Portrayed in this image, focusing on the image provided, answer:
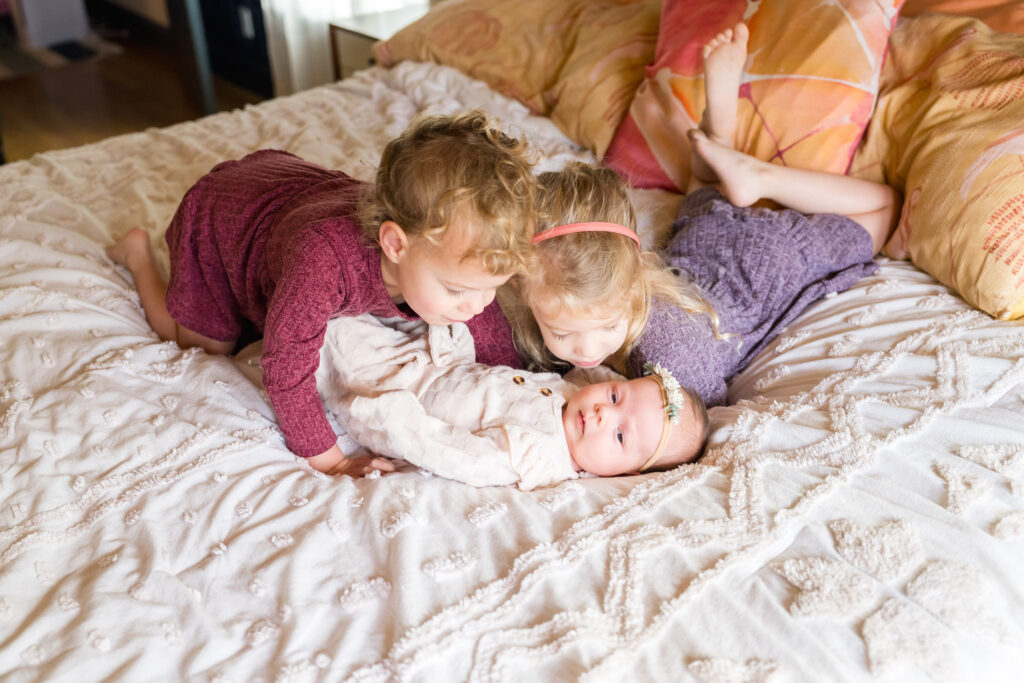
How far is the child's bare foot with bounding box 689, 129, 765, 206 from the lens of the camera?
4.86ft

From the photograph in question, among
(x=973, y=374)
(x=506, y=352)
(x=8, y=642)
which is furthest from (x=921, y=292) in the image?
(x=8, y=642)

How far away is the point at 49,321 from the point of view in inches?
49.4

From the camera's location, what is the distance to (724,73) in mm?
1523

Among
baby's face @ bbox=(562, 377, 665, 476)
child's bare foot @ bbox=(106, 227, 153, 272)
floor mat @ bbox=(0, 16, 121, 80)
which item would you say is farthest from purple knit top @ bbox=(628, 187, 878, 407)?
floor mat @ bbox=(0, 16, 121, 80)

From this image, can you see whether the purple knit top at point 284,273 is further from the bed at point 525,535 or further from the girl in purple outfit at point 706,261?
the girl in purple outfit at point 706,261

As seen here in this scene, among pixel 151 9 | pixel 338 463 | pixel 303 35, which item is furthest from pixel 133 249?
pixel 151 9

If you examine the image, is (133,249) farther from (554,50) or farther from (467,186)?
(554,50)

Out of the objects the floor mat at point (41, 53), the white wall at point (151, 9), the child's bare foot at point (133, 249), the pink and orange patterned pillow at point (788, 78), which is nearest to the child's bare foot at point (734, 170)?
the pink and orange patterned pillow at point (788, 78)

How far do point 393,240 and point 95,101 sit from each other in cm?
319

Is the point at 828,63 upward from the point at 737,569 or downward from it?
upward

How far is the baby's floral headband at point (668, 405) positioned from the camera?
44.5 inches

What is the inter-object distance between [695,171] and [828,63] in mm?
318

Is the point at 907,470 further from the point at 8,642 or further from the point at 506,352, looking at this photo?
the point at 8,642

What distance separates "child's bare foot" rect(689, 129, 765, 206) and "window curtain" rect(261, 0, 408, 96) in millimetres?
2113
